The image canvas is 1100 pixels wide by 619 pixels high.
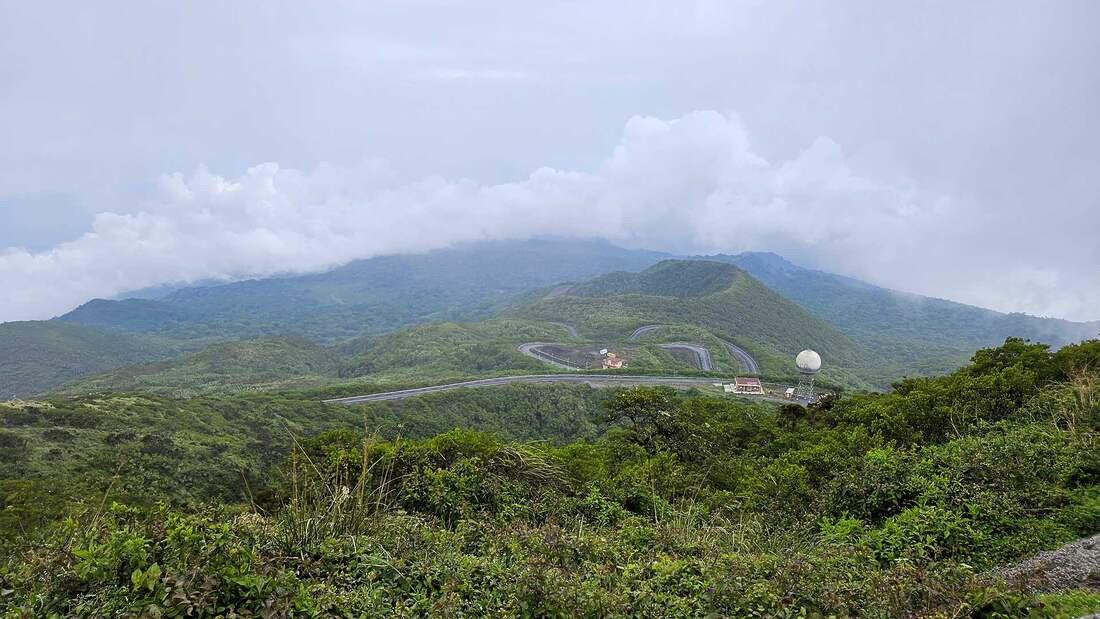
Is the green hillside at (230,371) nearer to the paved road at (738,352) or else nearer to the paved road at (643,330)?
the paved road at (643,330)

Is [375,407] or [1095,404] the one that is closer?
[1095,404]

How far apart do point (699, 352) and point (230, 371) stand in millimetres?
114131

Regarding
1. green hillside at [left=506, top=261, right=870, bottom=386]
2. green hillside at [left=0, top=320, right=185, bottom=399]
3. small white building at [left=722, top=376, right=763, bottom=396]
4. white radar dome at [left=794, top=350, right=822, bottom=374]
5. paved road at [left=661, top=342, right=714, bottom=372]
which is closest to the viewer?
white radar dome at [left=794, top=350, right=822, bottom=374]

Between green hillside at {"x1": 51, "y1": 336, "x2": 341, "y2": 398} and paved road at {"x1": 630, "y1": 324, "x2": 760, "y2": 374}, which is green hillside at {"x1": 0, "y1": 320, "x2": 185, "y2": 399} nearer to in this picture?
green hillside at {"x1": 51, "y1": 336, "x2": 341, "y2": 398}

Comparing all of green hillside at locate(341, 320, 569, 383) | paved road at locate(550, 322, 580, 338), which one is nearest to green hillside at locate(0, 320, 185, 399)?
green hillside at locate(341, 320, 569, 383)

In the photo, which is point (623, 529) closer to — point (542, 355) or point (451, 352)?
point (542, 355)

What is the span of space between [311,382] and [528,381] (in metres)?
54.2

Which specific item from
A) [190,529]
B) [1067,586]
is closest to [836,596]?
[1067,586]

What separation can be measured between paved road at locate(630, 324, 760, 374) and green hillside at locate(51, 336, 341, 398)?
247ft

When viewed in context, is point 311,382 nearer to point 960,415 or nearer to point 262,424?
point 262,424

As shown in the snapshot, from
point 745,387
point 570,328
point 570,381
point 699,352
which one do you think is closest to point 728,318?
point 570,328

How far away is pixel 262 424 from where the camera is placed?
4519 centimetres

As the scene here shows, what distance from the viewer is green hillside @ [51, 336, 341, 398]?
331ft

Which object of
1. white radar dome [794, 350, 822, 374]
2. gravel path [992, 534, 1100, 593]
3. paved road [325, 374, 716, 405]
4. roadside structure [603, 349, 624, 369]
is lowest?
paved road [325, 374, 716, 405]
